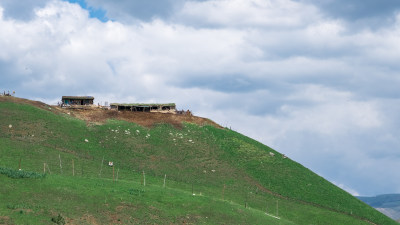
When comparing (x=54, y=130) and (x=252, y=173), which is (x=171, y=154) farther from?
(x=54, y=130)

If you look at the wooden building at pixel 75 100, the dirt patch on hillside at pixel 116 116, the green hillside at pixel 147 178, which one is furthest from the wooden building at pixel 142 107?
the green hillside at pixel 147 178

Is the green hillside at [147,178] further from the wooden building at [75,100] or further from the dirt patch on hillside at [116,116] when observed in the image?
the wooden building at [75,100]

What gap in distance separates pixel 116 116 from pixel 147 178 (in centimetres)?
3995

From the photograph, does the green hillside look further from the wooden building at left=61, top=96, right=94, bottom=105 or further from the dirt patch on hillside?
the wooden building at left=61, top=96, right=94, bottom=105

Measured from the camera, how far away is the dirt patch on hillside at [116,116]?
12162 cm

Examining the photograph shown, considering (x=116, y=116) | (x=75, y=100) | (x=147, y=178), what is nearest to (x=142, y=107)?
(x=116, y=116)

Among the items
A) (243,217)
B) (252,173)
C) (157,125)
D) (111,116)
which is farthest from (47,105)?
(243,217)

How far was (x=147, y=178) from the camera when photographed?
89.3 meters

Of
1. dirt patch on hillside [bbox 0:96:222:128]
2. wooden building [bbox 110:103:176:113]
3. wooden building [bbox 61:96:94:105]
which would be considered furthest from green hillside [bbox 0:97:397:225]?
wooden building [bbox 110:103:176:113]

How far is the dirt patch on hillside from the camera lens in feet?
399

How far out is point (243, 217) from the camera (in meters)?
63.4

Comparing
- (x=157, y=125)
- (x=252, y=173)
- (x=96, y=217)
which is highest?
(x=157, y=125)

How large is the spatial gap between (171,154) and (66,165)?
28747 millimetres

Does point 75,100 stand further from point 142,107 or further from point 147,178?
point 147,178
